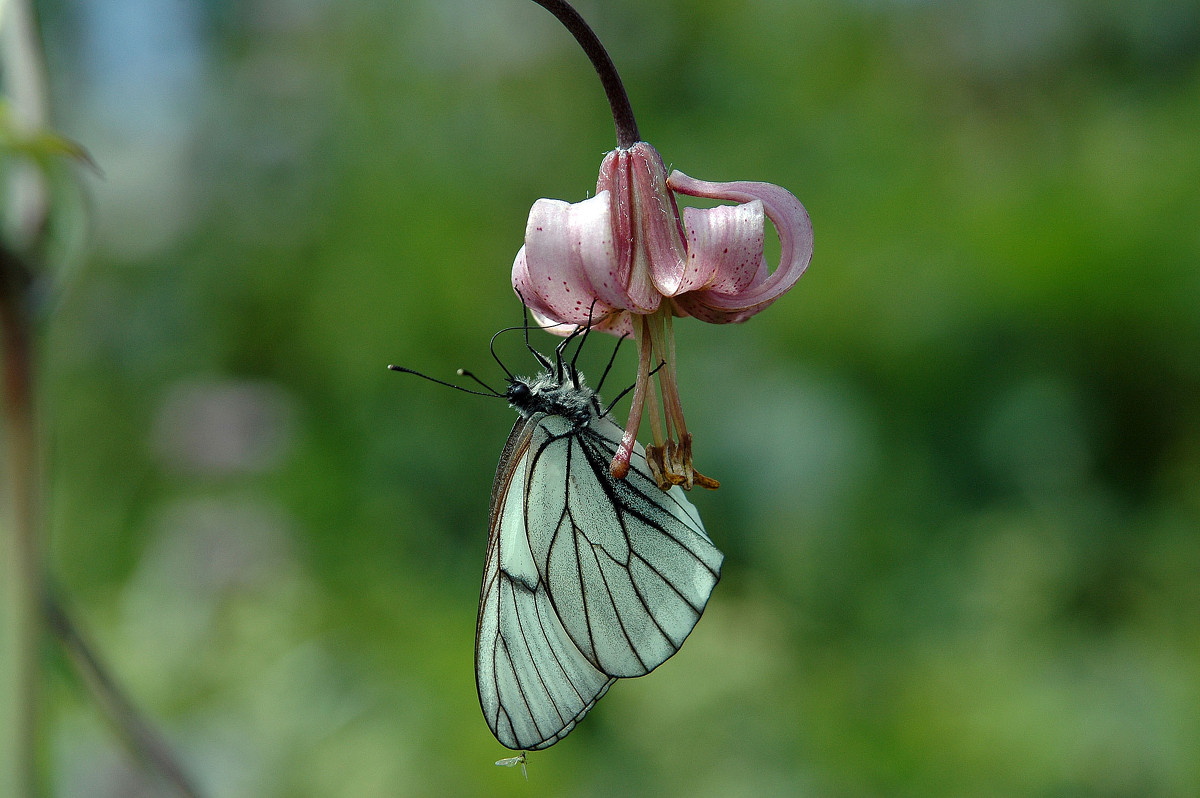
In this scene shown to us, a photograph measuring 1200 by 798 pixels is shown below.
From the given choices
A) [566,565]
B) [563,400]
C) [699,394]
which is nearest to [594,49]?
[563,400]

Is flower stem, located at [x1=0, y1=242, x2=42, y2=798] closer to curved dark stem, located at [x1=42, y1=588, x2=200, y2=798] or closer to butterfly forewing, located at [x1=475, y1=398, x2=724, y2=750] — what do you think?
curved dark stem, located at [x1=42, y1=588, x2=200, y2=798]

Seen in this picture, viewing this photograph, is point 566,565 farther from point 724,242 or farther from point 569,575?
point 724,242

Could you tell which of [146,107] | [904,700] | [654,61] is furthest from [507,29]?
[904,700]

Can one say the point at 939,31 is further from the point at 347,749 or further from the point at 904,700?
the point at 347,749

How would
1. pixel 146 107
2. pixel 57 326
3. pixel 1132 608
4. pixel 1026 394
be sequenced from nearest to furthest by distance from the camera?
pixel 1132 608 < pixel 1026 394 < pixel 57 326 < pixel 146 107

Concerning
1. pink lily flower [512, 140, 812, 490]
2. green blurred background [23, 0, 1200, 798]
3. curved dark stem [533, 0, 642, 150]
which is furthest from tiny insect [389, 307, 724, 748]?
green blurred background [23, 0, 1200, 798]

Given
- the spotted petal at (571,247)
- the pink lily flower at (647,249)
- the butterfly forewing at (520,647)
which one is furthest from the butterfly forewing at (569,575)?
the spotted petal at (571,247)

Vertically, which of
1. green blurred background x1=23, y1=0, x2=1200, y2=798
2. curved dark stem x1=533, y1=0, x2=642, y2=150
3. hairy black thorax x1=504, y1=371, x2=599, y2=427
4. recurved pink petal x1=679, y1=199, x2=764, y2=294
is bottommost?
recurved pink petal x1=679, y1=199, x2=764, y2=294
